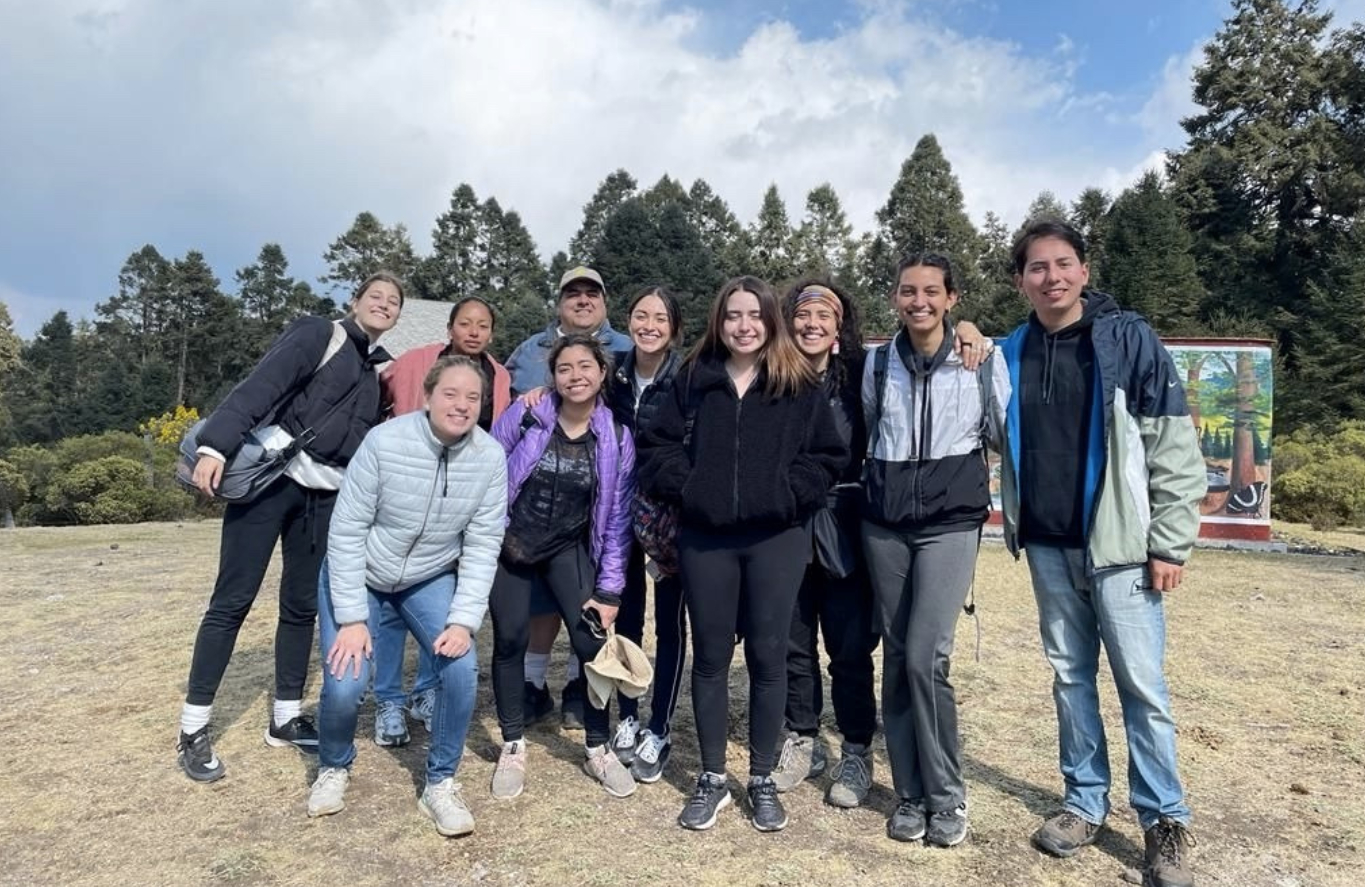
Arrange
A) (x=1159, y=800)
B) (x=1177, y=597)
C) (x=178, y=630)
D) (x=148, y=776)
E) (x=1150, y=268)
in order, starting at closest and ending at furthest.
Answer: (x=1159, y=800)
(x=148, y=776)
(x=178, y=630)
(x=1177, y=597)
(x=1150, y=268)

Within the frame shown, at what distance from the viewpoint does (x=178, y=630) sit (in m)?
6.11

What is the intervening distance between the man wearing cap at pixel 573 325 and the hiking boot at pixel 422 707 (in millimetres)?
1601

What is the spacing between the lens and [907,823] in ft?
10.1

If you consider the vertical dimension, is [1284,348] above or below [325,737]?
above

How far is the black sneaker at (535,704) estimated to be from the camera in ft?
13.7

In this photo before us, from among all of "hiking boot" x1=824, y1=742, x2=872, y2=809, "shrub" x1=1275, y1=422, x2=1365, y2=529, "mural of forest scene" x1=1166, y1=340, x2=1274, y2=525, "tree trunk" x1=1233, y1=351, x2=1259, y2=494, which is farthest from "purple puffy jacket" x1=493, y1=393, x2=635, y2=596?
"shrub" x1=1275, y1=422, x2=1365, y2=529

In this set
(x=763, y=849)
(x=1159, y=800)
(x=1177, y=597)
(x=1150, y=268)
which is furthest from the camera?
(x=1150, y=268)

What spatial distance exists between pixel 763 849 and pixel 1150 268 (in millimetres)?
30348

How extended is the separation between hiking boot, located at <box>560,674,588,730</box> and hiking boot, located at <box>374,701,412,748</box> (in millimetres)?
744

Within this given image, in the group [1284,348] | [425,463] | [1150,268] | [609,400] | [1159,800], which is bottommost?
[1159,800]

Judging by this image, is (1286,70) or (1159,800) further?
(1286,70)

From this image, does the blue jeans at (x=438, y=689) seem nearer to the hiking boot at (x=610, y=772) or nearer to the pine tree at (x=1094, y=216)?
the hiking boot at (x=610, y=772)

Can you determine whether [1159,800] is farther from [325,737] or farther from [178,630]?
[178,630]

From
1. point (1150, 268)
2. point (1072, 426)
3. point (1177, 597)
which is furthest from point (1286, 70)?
point (1072, 426)
